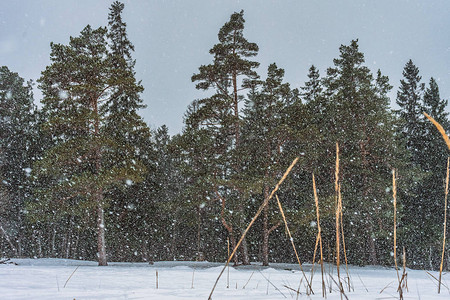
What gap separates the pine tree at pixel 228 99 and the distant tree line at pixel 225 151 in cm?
7

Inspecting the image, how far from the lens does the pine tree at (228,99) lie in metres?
14.7

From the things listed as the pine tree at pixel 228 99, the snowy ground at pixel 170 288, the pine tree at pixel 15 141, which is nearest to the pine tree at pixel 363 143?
the pine tree at pixel 228 99

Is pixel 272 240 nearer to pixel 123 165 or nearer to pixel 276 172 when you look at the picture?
pixel 276 172

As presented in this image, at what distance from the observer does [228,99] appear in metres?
15.7

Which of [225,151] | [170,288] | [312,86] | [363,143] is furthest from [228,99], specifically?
[170,288]

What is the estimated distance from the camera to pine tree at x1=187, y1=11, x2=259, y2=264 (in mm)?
14664

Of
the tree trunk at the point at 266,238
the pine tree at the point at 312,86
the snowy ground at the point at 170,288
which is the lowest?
the tree trunk at the point at 266,238

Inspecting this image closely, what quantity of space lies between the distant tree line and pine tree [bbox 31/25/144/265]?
0.06m

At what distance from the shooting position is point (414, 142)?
23547 mm

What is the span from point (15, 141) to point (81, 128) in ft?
43.0

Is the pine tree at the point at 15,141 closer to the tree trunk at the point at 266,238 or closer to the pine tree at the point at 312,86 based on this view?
the tree trunk at the point at 266,238

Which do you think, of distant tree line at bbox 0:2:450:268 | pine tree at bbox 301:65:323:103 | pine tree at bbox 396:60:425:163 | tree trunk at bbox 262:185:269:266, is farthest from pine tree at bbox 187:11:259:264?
pine tree at bbox 396:60:425:163

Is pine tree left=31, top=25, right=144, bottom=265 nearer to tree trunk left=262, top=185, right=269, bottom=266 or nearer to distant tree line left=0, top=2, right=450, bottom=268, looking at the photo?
distant tree line left=0, top=2, right=450, bottom=268

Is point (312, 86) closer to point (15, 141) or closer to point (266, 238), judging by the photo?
point (266, 238)
